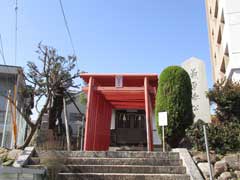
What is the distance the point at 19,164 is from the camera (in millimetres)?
6422

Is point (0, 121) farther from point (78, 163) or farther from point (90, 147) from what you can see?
point (78, 163)

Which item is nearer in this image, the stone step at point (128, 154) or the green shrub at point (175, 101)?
the stone step at point (128, 154)

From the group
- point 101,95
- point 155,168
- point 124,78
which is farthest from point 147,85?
point 155,168

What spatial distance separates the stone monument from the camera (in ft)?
32.4

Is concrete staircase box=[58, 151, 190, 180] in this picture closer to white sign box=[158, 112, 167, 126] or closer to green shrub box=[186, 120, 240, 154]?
green shrub box=[186, 120, 240, 154]

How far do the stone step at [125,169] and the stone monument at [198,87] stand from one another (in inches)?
147

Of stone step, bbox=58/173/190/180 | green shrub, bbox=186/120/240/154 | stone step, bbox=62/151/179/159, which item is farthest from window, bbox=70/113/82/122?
stone step, bbox=58/173/190/180

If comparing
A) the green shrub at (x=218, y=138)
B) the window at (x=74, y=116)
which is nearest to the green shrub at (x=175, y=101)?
the green shrub at (x=218, y=138)

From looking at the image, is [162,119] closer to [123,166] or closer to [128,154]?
[128,154]

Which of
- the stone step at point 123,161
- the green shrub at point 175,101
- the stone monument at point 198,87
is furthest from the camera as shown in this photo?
the stone monument at point 198,87

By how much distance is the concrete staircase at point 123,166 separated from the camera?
624 cm

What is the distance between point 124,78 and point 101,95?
5.16ft

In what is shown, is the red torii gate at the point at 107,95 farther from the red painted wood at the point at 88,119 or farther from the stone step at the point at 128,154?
the stone step at the point at 128,154

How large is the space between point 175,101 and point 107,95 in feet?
12.1
